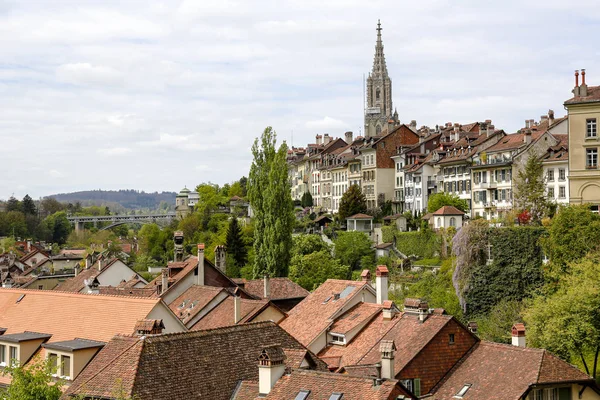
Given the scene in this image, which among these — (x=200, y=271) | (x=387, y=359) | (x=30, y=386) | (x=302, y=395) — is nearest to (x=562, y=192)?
(x=200, y=271)

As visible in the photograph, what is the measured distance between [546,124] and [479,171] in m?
9.67

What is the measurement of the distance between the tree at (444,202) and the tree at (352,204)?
12.5m

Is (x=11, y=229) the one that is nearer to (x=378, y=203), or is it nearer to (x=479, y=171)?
(x=378, y=203)

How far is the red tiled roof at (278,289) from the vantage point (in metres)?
58.6

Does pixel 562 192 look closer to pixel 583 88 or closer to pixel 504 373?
pixel 583 88

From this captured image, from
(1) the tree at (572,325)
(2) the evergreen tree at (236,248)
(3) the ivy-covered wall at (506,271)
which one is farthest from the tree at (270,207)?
(1) the tree at (572,325)

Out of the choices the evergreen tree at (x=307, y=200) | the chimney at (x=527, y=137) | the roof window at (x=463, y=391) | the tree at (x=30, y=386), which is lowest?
the roof window at (x=463, y=391)

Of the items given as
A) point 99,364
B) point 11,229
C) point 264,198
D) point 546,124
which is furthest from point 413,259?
point 11,229

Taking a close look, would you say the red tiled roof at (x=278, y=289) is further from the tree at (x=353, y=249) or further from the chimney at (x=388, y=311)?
the tree at (x=353, y=249)

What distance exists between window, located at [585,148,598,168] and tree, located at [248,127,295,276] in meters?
28.0

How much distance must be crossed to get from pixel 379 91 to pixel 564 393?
163 metres

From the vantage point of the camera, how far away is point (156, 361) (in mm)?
28297

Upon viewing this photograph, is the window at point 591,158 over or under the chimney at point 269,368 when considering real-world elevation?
over

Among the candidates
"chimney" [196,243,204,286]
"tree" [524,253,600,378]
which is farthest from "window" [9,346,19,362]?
"tree" [524,253,600,378]
